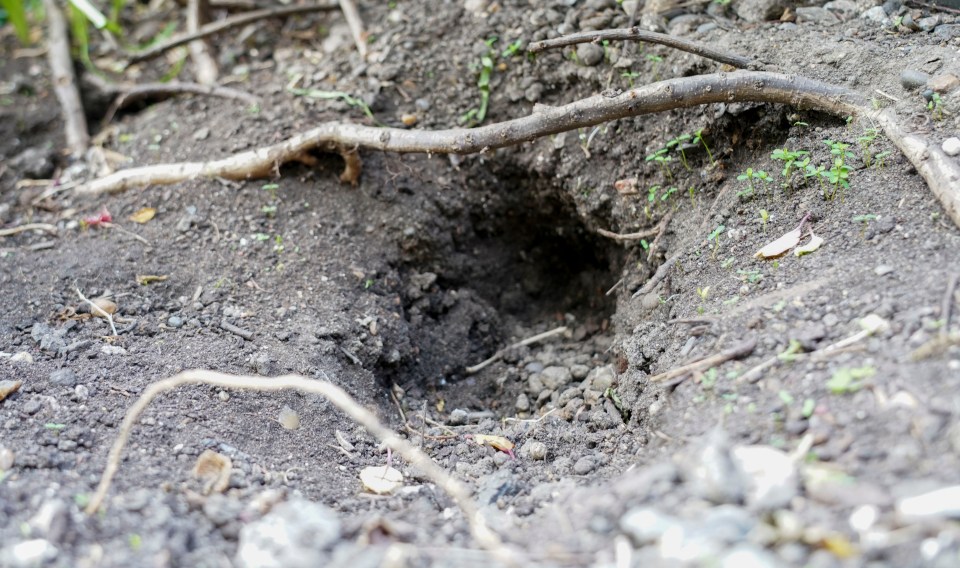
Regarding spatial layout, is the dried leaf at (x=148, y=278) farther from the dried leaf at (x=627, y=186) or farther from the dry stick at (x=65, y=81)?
the dried leaf at (x=627, y=186)

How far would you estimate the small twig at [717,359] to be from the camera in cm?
201

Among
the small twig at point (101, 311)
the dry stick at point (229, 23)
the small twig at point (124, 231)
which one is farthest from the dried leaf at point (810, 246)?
the dry stick at point (229, 23)

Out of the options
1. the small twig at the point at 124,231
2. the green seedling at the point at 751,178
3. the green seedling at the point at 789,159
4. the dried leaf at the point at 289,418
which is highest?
the green seedling at the point at 789,159

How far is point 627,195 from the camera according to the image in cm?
308

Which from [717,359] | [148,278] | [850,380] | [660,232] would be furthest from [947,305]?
[148,278]

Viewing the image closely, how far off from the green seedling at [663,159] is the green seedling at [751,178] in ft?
0.98

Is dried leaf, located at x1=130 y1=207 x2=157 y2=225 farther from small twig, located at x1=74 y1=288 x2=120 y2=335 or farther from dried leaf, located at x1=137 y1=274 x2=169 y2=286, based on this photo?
small twig, located at x1=74 y1=288 x2=120 y2=335

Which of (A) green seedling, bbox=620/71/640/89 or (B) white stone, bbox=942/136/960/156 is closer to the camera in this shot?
(B) white stone, bbox=942/136/960/156

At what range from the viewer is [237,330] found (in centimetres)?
264

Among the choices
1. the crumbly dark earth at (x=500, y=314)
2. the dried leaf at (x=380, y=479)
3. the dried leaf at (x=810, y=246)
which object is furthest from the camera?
the dried leaf at (x=810, y=246)

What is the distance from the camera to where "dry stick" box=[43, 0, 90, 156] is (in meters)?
3.78

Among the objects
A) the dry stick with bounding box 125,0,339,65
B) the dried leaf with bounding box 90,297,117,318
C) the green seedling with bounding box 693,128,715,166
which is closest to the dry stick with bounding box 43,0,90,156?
the dry stick with bounding box 125,0,339,65

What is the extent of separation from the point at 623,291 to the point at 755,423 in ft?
4.58

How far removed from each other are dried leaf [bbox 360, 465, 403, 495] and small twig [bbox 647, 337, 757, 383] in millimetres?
838
